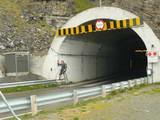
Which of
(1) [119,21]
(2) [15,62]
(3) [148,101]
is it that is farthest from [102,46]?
(3) [148,101]

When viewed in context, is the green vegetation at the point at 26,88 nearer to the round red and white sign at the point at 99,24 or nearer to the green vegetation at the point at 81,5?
the round red and white sign at the point at 99,24

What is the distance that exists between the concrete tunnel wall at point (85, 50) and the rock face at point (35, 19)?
1897 mm

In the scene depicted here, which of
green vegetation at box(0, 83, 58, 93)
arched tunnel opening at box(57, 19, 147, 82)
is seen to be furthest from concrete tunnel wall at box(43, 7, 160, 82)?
green vegetation at box(0, 83, 58, 93)

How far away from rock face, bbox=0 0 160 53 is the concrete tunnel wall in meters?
1.90

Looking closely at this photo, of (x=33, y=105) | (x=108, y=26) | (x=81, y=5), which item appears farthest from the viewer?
(x=81, y=5)

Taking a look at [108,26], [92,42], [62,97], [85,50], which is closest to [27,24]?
[85,50]

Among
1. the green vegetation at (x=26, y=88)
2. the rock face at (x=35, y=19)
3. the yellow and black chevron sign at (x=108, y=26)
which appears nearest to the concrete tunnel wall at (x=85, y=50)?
the yellow and black chevron sign at (x=108, y=26)

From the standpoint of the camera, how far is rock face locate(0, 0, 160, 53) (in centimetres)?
2022

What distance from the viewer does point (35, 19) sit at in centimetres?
2370

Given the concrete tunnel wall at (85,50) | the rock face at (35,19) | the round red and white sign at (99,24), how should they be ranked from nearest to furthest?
1. the concrete tunnel wall at (85,50)
2. the round red and white sign at (99,24)
3. the rock face at (35,19)

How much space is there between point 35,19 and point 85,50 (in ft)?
20.2

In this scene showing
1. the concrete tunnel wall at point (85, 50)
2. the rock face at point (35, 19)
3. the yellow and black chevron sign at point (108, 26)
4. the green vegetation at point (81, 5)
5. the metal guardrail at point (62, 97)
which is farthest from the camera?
the green vegetation at point (81, 5)

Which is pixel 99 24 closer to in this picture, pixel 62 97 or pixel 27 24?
pixel 27 24

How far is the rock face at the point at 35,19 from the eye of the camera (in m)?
20.2
